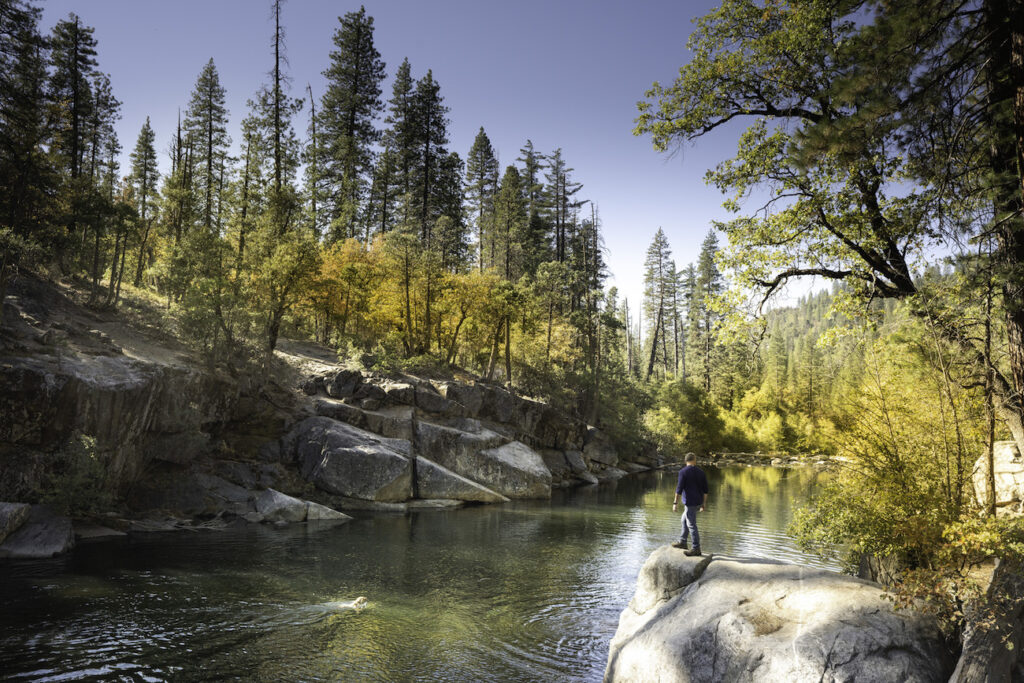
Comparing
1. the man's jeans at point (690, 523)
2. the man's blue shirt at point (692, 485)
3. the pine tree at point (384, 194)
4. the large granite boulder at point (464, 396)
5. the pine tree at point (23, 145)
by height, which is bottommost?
the man's jeans at point (690, 523)

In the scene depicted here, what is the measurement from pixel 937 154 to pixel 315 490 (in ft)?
81.2

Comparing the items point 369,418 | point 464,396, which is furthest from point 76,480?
point 464,396

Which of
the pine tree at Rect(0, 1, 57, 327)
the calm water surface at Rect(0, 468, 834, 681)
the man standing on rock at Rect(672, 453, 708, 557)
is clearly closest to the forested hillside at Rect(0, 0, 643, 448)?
the pine tree at Rect(0, 1, 57, 327)

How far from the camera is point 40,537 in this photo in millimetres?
15516

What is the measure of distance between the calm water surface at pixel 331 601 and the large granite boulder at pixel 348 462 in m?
3.90

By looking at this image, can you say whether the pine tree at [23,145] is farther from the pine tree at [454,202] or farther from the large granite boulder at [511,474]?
the pine tree at [454,202]

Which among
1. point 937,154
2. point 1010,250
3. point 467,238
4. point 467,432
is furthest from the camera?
point 467,238

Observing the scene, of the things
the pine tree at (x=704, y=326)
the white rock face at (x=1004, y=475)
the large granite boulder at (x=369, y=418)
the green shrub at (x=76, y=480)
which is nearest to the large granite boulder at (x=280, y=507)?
the green shrub at (x=76, y=480)


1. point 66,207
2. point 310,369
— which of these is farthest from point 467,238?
point 66,207

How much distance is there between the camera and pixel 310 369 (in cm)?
3334

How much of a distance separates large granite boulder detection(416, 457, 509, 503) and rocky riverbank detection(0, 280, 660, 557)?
7 cm

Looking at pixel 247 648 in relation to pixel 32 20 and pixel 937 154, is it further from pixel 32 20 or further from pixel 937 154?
pixel 32 20

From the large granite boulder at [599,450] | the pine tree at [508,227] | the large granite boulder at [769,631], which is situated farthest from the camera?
the pine tree at [508,227]

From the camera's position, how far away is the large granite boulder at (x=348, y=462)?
26.0 meters
